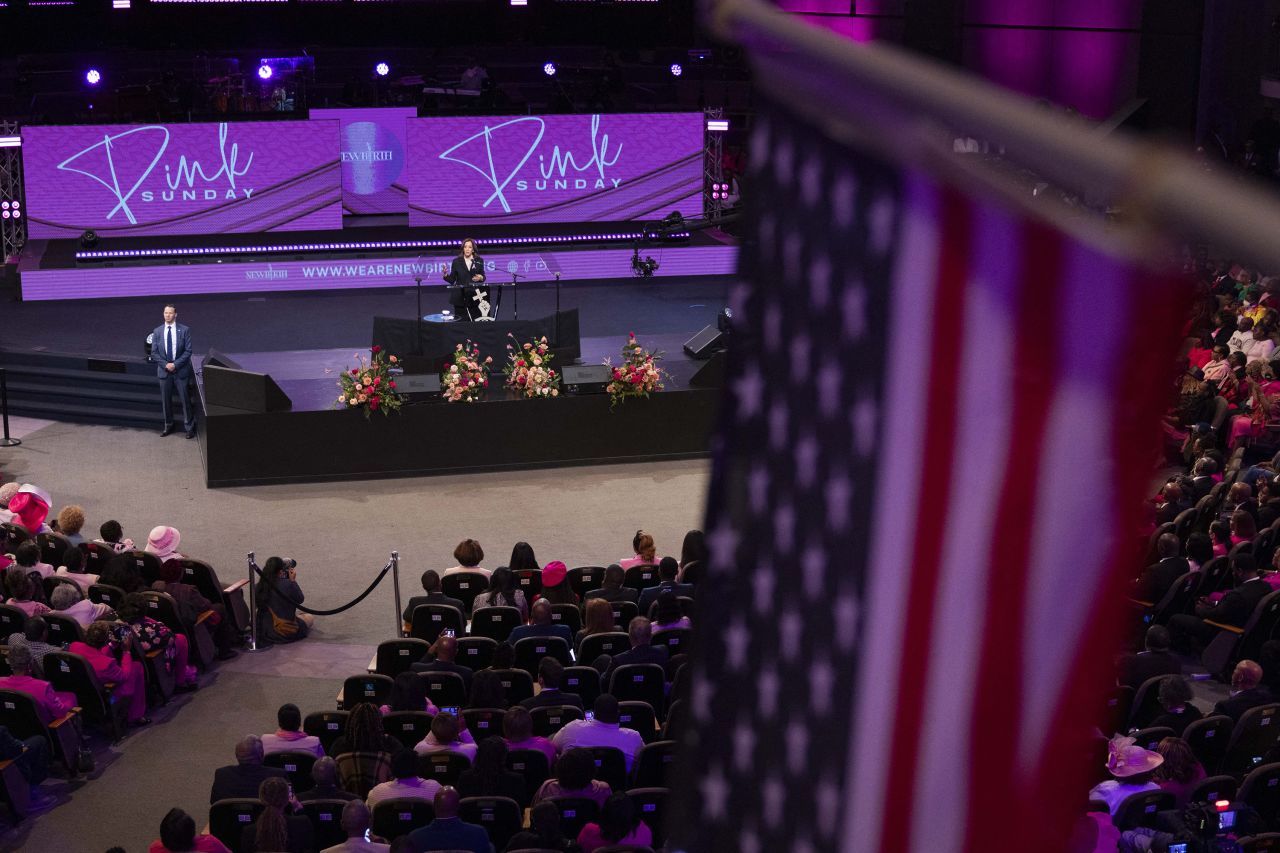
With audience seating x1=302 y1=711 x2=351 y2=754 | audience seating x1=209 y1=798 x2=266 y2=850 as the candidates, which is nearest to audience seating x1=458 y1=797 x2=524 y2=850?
audience seating x1=209 y1=798 x2=266 y2=850

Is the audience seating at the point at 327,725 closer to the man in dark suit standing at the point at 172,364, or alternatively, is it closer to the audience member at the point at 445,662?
the audience member at the point at 445,662

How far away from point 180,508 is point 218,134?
38.2 feet

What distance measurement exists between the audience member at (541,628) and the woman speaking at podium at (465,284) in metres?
8.58

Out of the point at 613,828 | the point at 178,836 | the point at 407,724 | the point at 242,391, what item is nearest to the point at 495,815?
the point at 613,828

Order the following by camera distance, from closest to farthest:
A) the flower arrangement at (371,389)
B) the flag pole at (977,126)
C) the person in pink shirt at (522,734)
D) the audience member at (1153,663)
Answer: the flag pole at (977,126) → the person in pink shirt at (522,734) → the audience member at (1153,663) → the flower arrangement at (371,389)

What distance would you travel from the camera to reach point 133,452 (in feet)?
60.4

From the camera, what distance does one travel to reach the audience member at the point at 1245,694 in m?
10.0

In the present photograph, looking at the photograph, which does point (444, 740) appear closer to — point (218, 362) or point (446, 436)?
point (446, 436)

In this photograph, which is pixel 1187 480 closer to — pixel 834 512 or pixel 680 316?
pixel 680 316

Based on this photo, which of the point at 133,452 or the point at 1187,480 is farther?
the point at 133,452

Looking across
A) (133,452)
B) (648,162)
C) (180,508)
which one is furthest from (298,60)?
(180,508)

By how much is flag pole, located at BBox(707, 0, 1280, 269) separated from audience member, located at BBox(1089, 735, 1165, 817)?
754 cm

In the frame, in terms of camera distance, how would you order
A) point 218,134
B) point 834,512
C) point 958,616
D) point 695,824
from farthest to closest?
point 218,134, point 695,824, point 834,512, point 958,616

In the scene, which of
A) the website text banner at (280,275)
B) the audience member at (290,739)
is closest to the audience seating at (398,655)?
the audience member at (290,739)
